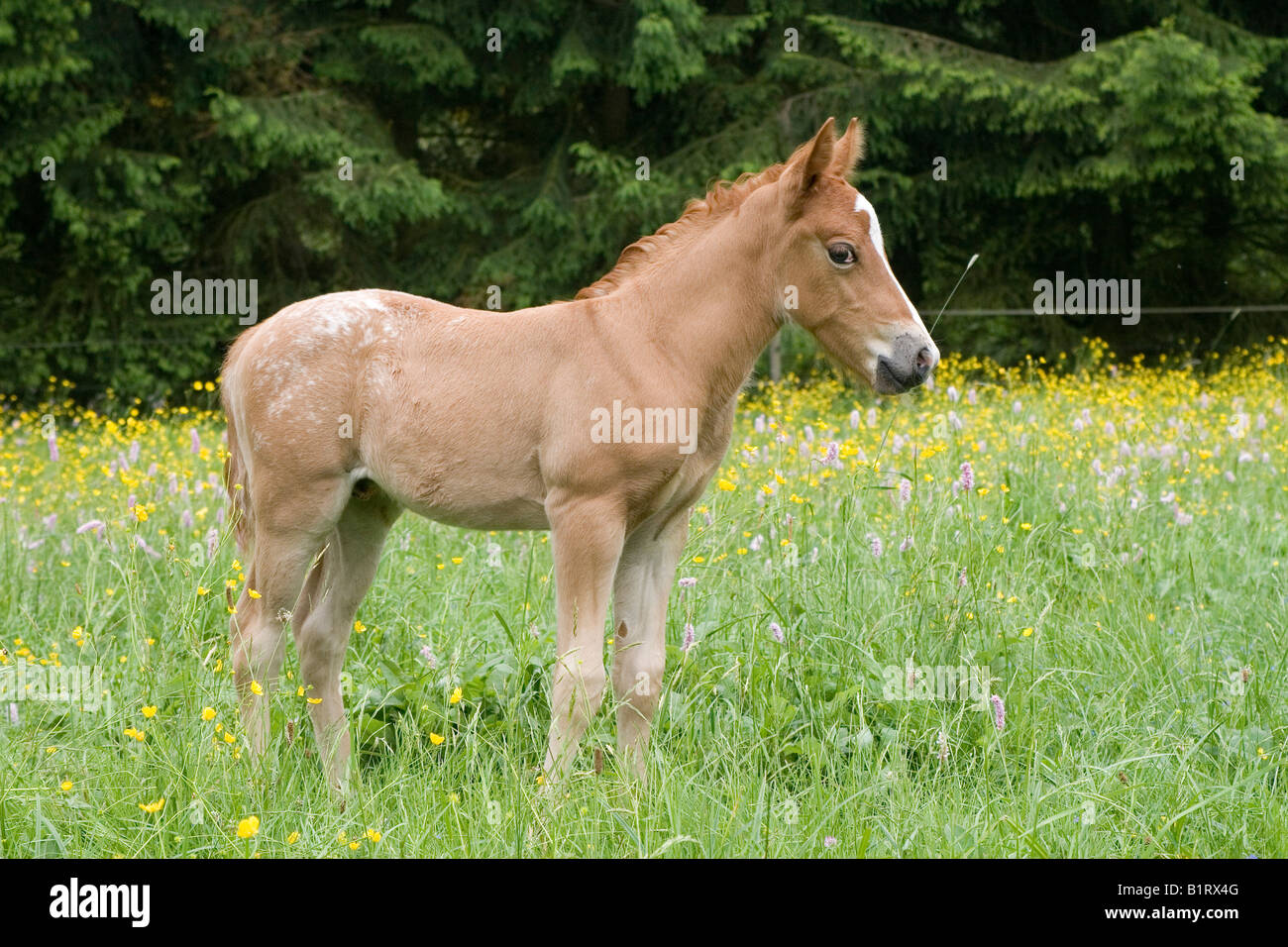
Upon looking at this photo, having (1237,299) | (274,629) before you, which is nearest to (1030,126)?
(1237,299)

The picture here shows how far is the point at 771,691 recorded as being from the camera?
4.06 meters

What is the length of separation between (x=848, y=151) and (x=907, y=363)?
73 cm

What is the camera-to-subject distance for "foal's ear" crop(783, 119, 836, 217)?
11.1 feet

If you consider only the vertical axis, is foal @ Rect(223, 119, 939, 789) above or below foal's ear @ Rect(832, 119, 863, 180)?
below

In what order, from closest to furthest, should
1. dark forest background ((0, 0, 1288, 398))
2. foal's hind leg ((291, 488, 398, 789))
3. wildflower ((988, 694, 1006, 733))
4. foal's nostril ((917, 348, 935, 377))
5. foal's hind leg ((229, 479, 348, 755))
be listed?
foal's nostril ((917, 348, 935, 377))
wildflower ((988, 694, 1006, 733))
foal's hind leg ((229, 479, 348, 755))
foal's hind leg ((291, 488, 398, 789))
dark forest background ((0, 0, 1288, 398))

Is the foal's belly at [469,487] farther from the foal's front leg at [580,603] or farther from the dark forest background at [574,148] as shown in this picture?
the dark forest background at [574,148]

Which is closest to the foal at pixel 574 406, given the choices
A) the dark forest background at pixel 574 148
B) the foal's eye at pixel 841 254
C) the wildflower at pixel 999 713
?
the foal's eye at pixel 841 254

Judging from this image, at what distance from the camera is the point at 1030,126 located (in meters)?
12.4

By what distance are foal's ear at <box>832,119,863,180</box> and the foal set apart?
0.05 ft

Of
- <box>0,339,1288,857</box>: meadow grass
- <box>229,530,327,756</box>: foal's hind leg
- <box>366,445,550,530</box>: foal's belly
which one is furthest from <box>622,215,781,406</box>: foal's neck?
<box>229,530,327,756</box>: foal's hind leg

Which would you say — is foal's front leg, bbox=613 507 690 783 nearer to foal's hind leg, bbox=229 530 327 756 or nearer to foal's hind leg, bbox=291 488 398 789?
foal's hind leg, bbox=291 488 398 789

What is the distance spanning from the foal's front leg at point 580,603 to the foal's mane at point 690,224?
79 centimetres

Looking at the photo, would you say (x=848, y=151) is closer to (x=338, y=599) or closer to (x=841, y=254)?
(x=841, y=254)

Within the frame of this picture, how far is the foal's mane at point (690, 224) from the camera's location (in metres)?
3.71
